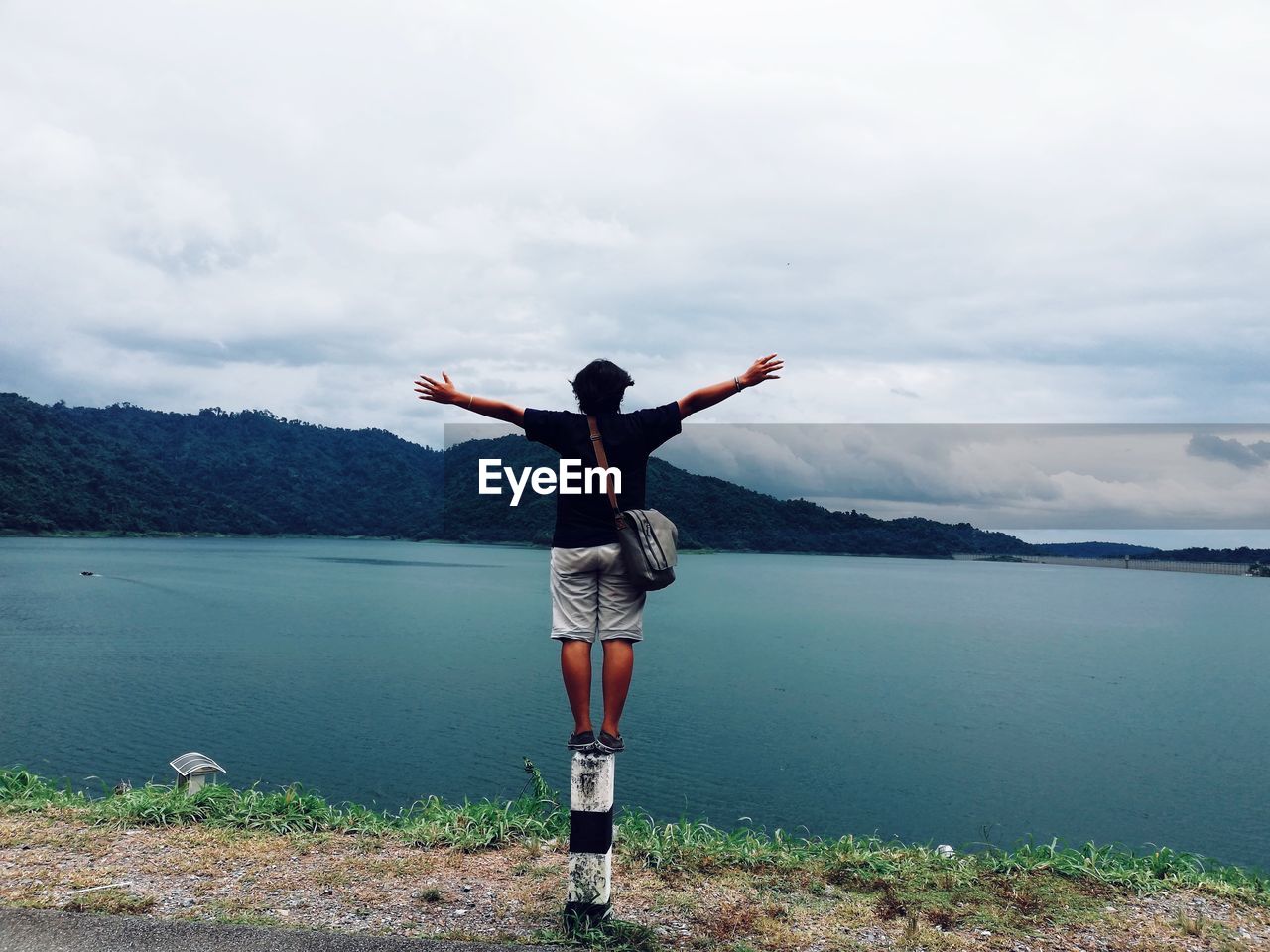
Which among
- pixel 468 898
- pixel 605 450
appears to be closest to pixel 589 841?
pixel 468 898

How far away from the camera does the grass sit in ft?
14.0

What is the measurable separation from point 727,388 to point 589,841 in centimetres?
219

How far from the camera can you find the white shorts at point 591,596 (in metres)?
4.14

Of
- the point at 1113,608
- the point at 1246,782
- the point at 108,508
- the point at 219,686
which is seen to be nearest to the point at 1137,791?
the point at 1246,782

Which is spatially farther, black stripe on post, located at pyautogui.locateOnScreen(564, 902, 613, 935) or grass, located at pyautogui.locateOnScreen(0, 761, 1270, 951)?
grass, located at pyautogui.locateOnScreen(0, 761, 1270, 951)

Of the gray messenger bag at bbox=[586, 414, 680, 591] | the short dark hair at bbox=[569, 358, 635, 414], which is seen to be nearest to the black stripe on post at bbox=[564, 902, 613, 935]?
the gray messenger bag at bbox=[586, 414, 680, 591]

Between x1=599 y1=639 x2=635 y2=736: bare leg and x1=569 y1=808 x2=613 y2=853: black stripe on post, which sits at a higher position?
x1=599 y1=639 x2=635 y2=736: bare leg

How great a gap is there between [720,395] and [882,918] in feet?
8.74

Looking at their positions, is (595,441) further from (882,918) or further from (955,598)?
(955,598)

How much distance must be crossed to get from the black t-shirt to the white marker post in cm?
105

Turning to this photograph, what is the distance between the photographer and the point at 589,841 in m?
3.88

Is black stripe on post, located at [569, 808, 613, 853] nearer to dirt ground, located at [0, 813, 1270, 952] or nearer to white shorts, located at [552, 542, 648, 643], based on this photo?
dirt ground, located at [0, 813, 1270, 952]

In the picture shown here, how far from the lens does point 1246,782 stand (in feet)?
61.5
